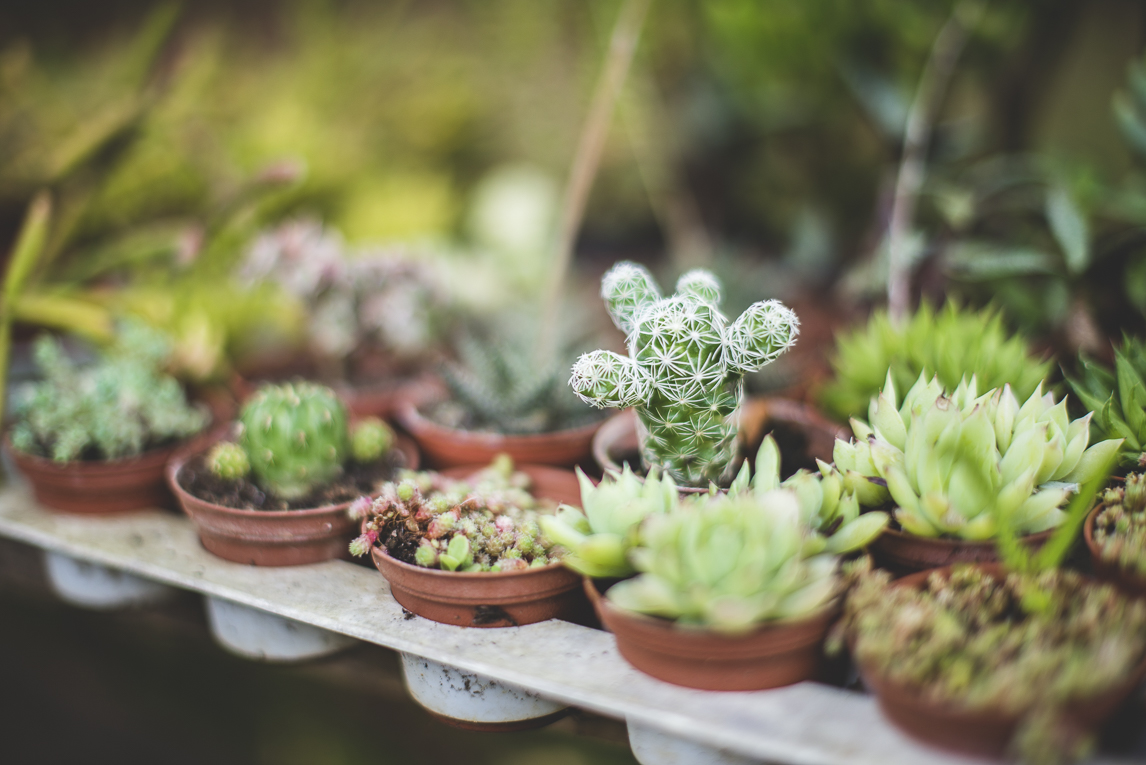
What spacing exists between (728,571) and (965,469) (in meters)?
0.35

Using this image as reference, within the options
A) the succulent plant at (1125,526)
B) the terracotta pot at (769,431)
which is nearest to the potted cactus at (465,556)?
the terracotta pot at (769,431)

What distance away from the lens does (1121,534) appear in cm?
94

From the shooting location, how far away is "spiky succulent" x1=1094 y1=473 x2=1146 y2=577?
0.89m

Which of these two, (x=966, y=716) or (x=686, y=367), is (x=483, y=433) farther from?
(x=966, y=716)

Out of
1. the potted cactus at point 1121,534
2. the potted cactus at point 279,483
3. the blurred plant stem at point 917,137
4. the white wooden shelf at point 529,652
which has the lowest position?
the white wooden shelf at point 529,652

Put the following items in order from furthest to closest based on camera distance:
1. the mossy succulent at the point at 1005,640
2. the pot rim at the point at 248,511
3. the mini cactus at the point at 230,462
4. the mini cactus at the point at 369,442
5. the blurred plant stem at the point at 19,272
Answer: the blurred plant stem at the point at 19,272
the mini cactus at the point at 369,442
the mini cactus at the point at 230,462
the pot rim at the point at 248,511
the mossy succulent at the point at 1005,640

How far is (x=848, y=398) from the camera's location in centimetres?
141

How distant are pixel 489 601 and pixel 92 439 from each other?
37.7 inches

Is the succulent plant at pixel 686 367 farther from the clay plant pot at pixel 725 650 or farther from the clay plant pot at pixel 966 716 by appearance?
the clay plant pot at pixel 966 716

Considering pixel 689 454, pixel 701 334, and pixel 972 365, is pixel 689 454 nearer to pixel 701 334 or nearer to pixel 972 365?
pixel 701 334

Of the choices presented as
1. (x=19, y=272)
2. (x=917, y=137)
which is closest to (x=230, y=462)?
(x=19, y=272)

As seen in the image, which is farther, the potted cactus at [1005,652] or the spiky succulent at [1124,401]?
the spiky succulent at [1124,401]

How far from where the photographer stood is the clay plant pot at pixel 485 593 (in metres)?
1.03

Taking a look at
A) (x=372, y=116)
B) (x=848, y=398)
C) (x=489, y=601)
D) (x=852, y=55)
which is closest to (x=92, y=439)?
(x=489, y=601)
